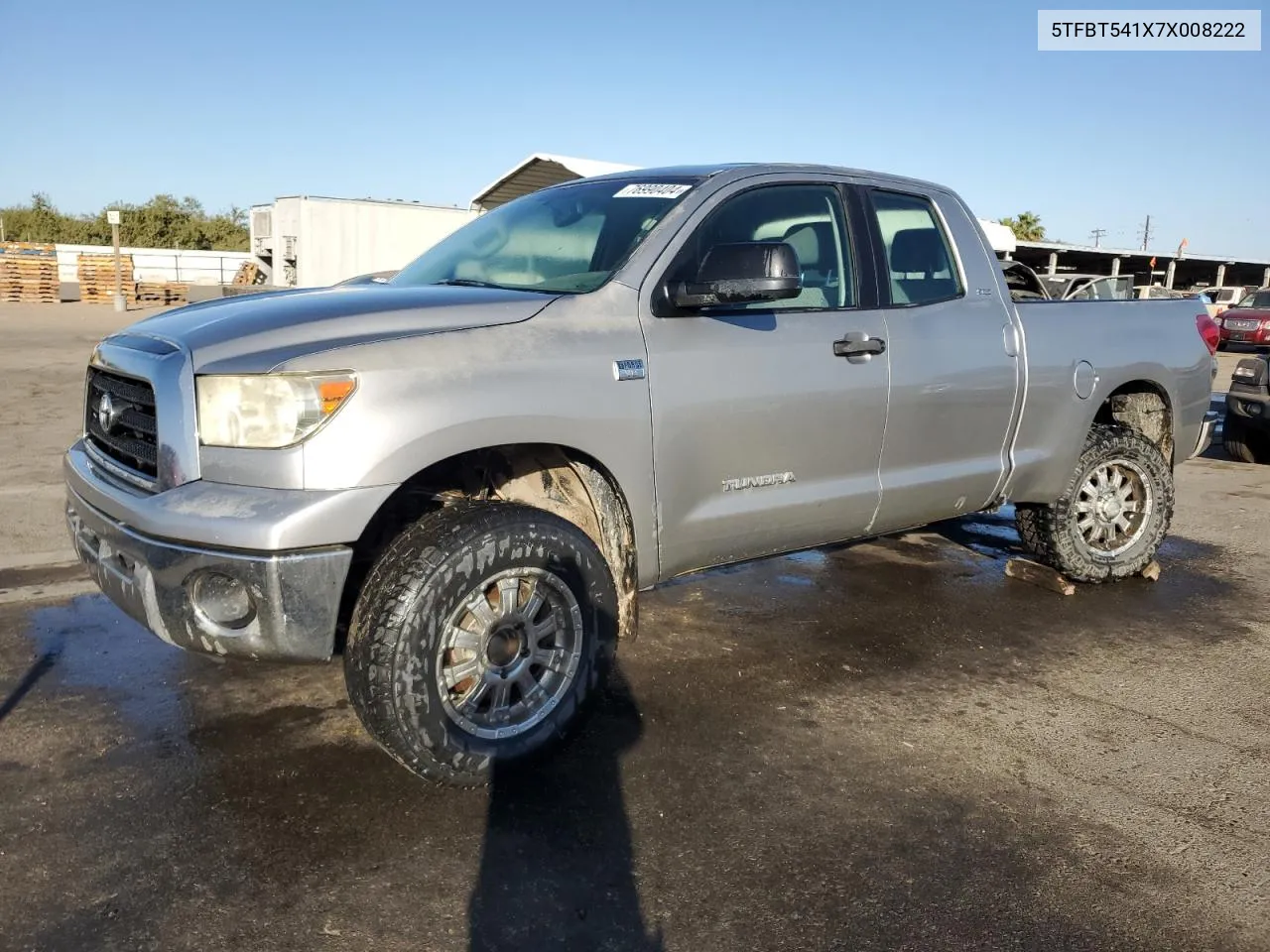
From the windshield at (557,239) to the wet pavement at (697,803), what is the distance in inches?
63.7

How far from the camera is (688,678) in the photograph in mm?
4062

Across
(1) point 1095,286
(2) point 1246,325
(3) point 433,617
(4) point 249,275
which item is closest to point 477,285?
(3) point 433,617

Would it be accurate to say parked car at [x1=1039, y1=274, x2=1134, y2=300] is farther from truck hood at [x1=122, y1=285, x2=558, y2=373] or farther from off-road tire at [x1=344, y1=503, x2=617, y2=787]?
off-road tire at [x1=344, y1=503, x2=617, y2=787]

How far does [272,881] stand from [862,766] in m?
1.83

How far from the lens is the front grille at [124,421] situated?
3.02 m

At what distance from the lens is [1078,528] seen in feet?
17.3

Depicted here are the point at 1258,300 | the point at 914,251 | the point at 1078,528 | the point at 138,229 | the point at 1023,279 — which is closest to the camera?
the point at 914,251

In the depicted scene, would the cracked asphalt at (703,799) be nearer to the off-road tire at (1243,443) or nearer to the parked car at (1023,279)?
the parked car at (1023,279)

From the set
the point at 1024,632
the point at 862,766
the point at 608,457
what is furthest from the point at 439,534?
the point at 1024,632

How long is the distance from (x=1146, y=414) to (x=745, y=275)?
3424mm

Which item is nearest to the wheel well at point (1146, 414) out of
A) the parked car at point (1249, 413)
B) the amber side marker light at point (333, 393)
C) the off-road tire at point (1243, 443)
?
the amber side marker light at point (333, 393)

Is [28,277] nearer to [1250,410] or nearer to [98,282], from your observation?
[98,282]

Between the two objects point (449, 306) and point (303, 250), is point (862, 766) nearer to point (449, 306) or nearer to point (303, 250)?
point (449, 306)

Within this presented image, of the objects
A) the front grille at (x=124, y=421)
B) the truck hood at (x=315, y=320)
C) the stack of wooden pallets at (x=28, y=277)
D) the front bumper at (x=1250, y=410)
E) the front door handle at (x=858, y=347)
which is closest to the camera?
the truck hood at (x=315, y=320)
